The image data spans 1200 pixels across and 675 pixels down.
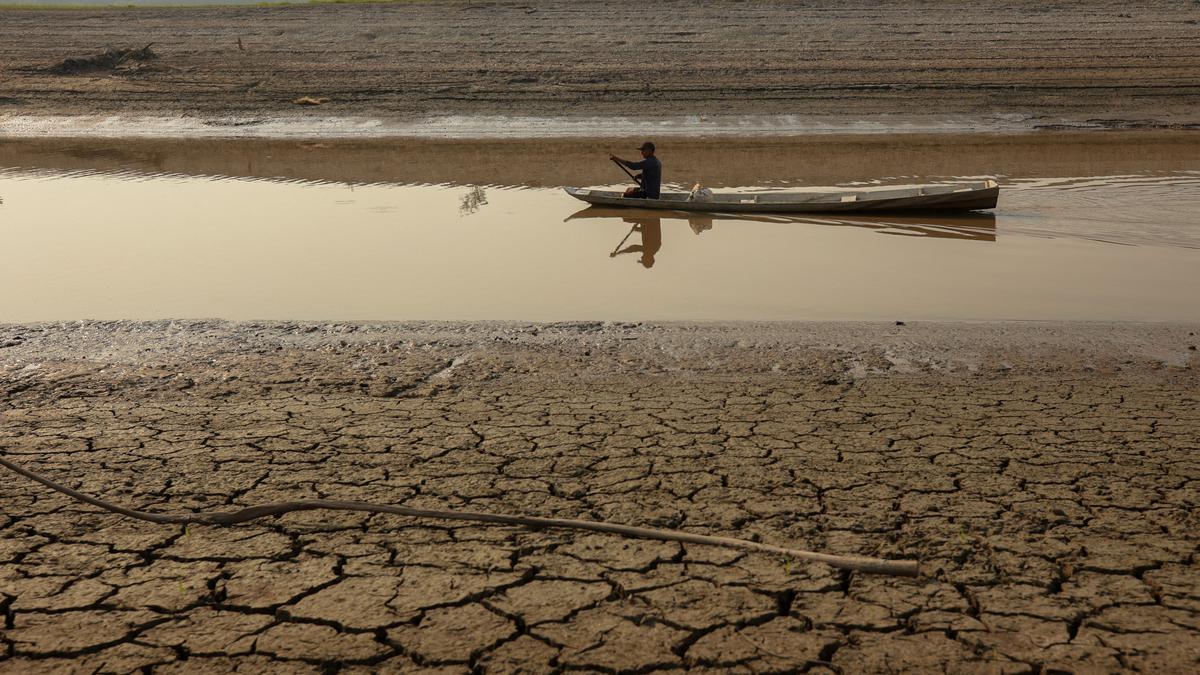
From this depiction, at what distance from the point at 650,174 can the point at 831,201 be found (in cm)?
217

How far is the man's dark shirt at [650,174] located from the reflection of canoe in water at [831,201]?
0.13 m

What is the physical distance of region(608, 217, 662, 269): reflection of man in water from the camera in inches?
436

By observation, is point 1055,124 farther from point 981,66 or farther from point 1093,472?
point 1093,472

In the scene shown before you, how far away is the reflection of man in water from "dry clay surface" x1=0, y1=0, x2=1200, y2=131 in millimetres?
8894

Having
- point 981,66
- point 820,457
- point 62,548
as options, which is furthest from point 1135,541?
point 981,66

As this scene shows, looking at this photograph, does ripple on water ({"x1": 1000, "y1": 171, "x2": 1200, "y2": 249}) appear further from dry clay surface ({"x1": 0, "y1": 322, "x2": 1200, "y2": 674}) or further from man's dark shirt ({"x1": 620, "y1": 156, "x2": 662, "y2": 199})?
dry clay surface ({"x1": 0, "y1": 322, "x2": 1200, "y2": 674})

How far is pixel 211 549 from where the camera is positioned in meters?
4.42

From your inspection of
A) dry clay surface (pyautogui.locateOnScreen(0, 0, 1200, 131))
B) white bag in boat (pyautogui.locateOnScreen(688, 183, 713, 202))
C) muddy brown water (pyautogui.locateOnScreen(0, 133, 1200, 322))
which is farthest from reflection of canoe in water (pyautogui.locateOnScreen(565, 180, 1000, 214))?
dry clay surface (pyautogui.locateOnScreen(0, 0, 1200, 131))

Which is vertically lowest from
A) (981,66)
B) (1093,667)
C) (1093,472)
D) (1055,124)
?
(1093,667)

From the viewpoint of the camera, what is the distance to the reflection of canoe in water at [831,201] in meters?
12.2

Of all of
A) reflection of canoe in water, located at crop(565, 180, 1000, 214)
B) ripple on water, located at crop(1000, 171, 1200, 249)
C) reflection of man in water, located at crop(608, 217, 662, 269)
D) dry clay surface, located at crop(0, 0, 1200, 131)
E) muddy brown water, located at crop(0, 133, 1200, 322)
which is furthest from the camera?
dry clay surface, located at crop(0, 0, 1200, 131)

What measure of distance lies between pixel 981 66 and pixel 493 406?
65.1 feet

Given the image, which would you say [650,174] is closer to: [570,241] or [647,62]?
[570,241]

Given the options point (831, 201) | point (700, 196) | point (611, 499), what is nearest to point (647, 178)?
point (700, 196)
